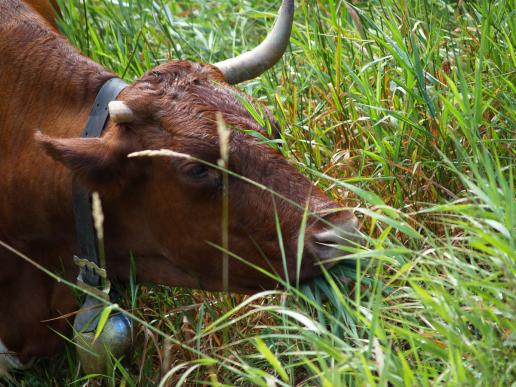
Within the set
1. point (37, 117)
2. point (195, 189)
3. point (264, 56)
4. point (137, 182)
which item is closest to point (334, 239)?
point (195, 189)

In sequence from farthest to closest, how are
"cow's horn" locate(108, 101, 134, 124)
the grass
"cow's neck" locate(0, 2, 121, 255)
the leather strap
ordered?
"cow's neck" locate(0, 2, 121, 255)
the leather strap
"cow's horn" locate(108, 101, 134, 124)
the grass

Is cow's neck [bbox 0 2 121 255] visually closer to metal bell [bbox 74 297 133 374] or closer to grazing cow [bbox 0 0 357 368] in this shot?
grazing cow [bbox 0 0 357 368]

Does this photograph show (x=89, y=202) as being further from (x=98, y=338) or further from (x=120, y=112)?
(x=98, y=338)

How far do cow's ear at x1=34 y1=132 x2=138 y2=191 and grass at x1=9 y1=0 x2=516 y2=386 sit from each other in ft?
1.45

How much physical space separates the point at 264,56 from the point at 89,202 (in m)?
0.96

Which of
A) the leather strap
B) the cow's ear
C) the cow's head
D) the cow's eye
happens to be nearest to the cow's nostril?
the cow's head

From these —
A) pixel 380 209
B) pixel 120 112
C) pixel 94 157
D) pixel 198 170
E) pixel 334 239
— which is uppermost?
pixel 120 112

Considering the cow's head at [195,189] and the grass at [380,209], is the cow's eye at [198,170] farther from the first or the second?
the grass at [380,209]

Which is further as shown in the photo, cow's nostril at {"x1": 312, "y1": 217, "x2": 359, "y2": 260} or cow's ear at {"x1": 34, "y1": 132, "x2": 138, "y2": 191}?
Answer: cow's ear at {"x1": 34, "y1": 132, "x2": 138, "y2": 191}

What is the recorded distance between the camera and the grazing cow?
371 cm

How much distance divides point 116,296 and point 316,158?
106 centimetres

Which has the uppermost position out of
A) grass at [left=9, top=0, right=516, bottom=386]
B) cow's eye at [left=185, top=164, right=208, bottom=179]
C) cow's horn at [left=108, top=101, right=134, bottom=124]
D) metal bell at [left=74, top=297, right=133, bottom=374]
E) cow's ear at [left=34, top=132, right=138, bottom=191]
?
cow's horn at [left=108, top=101, right=134, bottom=124]

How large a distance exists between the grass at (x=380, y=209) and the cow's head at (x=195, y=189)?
5.7 inches

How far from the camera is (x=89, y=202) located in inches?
154
